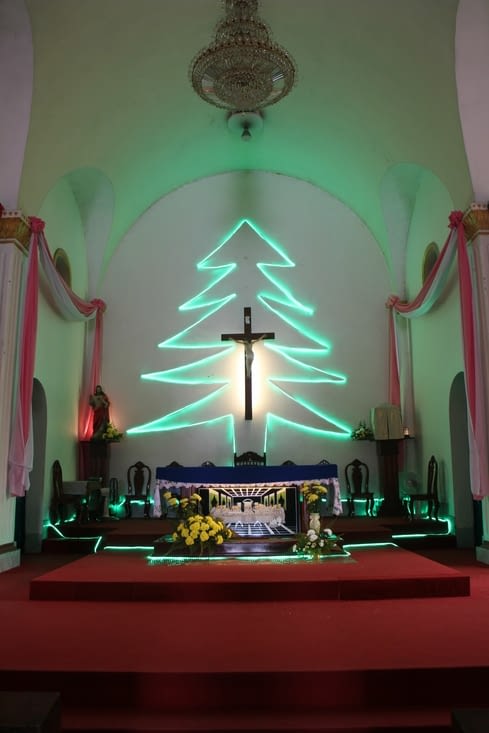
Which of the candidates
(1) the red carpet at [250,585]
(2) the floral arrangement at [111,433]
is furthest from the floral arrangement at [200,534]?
(2) the floral arrangement at [111,433]

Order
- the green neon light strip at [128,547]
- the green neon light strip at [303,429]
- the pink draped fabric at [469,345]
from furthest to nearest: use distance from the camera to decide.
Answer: the green neon light strip at [303,429] < the green neon light strip at [128,547] < the pink draped fabric at [469,345]

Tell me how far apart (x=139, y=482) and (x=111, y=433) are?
1033 millimetres

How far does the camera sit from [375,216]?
11.2 m

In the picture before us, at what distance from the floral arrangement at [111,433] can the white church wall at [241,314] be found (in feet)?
1.97

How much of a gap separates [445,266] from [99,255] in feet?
19.9

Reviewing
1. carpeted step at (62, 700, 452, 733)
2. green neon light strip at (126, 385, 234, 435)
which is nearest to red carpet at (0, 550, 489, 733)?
carpeted step at (62, 700, 452, 733)

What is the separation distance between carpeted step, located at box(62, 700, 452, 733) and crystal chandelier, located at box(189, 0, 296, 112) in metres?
5.55

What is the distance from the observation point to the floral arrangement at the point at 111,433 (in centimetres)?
1027

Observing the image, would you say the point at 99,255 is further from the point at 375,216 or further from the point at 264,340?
the point at 375,216

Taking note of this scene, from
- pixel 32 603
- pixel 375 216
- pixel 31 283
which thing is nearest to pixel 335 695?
pixel 32 603

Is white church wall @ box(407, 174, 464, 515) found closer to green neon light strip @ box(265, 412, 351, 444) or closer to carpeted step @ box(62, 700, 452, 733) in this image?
green neon light strip @ box(265, 412, 351, 444)

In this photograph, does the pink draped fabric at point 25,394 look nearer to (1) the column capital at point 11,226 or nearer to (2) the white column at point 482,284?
(1) the column capital at point 11,226

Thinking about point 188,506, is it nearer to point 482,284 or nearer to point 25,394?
point 25,394

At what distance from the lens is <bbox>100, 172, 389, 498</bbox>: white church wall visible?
36.1ft
